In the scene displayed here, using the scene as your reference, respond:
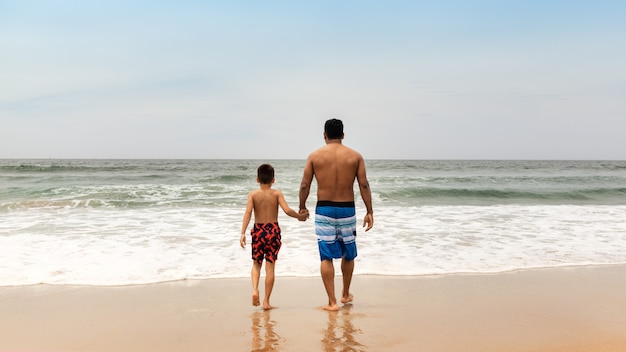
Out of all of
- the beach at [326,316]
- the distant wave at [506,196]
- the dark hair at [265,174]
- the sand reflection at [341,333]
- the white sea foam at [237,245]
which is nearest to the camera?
the sand reflection at [341,333]

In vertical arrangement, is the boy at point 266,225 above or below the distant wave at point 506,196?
above

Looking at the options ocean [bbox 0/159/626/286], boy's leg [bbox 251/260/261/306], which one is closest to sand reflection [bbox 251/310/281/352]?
boy's leg [bbox 251/260/261/306]

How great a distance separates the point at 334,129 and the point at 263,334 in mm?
1975

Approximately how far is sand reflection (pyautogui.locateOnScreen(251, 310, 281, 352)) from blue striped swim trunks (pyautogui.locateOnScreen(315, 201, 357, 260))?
0.79 metres

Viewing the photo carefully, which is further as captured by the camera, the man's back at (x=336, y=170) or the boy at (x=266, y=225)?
the boy at (x=266, y=225)

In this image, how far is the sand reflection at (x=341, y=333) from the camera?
3418 mm

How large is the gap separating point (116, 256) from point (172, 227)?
2.80 m

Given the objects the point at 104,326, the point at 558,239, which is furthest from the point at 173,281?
the point at 558,239

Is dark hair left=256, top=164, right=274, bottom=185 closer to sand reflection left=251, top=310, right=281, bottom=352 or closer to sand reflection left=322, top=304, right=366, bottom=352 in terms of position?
sand reflection left=251, top=310, right=281, bottom=352

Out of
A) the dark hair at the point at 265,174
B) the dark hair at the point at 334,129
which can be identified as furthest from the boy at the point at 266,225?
the dark hair at the point at 334,129

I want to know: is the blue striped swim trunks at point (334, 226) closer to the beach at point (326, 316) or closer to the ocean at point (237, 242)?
the beach at point (326, 316)

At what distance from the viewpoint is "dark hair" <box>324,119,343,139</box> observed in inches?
173

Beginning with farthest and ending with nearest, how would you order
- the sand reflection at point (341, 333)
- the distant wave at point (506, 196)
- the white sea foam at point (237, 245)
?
the distant wave at point (506, 196)
the white sea foam at point (237, 245)
the sand reflection at point (341, 333)

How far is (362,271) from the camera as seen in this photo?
19.6 ft
